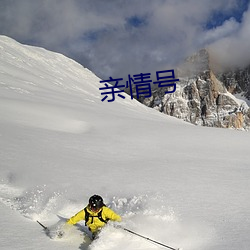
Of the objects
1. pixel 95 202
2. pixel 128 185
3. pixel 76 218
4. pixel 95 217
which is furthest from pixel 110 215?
pixel 128 185

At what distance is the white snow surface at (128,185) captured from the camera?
5.33 m

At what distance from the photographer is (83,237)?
18.6ft

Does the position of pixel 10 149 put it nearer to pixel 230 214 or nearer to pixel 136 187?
pixel 136 187

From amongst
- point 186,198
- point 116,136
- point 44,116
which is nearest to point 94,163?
point 186,198

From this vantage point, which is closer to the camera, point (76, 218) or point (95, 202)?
point (95, 202)

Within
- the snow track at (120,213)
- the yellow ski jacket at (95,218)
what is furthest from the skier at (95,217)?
the snow track at (120,213)

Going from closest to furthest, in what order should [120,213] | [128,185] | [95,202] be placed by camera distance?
1. [95,202]
2. [120,213]
3. [128,185]

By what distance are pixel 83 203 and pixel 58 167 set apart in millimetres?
2454

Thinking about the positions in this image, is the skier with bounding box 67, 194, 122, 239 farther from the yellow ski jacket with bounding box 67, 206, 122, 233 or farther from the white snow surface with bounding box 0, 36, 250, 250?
the white snow surface with bounding box 0, 36, 250, 250

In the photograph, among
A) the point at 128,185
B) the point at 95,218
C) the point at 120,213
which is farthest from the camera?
the point at 128,185

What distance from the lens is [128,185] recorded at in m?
7.88

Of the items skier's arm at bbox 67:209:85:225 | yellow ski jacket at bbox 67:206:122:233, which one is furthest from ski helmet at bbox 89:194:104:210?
skier's arm at bbox 67:209:85:225

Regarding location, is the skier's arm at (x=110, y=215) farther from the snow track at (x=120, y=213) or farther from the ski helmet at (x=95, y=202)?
the ski helmet at (x=95, y=202)

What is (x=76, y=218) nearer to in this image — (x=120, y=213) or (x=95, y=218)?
(x=95, y=218)
